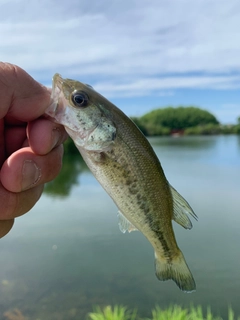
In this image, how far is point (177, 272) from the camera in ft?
7.05

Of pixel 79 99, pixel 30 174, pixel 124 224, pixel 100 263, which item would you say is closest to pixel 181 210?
pixel 124 224

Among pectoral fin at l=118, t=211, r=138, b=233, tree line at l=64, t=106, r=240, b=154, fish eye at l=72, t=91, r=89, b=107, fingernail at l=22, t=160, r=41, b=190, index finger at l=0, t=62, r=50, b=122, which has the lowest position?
pectoral fin at l=118, t=211, r=138, b=233

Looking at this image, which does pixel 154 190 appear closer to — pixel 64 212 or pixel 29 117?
pixel 29 117

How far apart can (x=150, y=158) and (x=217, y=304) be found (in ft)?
25.6

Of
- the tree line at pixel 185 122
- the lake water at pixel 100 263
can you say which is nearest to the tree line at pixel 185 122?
the tree line at pixel 185 122

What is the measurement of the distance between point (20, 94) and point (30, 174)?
0.56 metres

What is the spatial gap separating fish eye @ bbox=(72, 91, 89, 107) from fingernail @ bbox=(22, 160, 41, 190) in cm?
69

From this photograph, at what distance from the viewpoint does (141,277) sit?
32.2ft

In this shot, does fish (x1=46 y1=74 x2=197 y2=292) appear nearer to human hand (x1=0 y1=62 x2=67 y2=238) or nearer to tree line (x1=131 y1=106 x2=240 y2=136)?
human hand (x1=0 y1=62 x2=67 y2=238)

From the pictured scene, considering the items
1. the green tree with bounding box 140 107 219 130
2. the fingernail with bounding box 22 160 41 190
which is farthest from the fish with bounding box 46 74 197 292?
the green tree with bounding box 140 107 219 130

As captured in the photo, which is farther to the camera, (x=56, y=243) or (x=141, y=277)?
(x=56, y=243)

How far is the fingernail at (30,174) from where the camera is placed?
2454 mm

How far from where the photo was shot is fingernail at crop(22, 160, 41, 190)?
2.45 meters

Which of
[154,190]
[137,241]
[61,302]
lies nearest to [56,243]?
[137,241]
